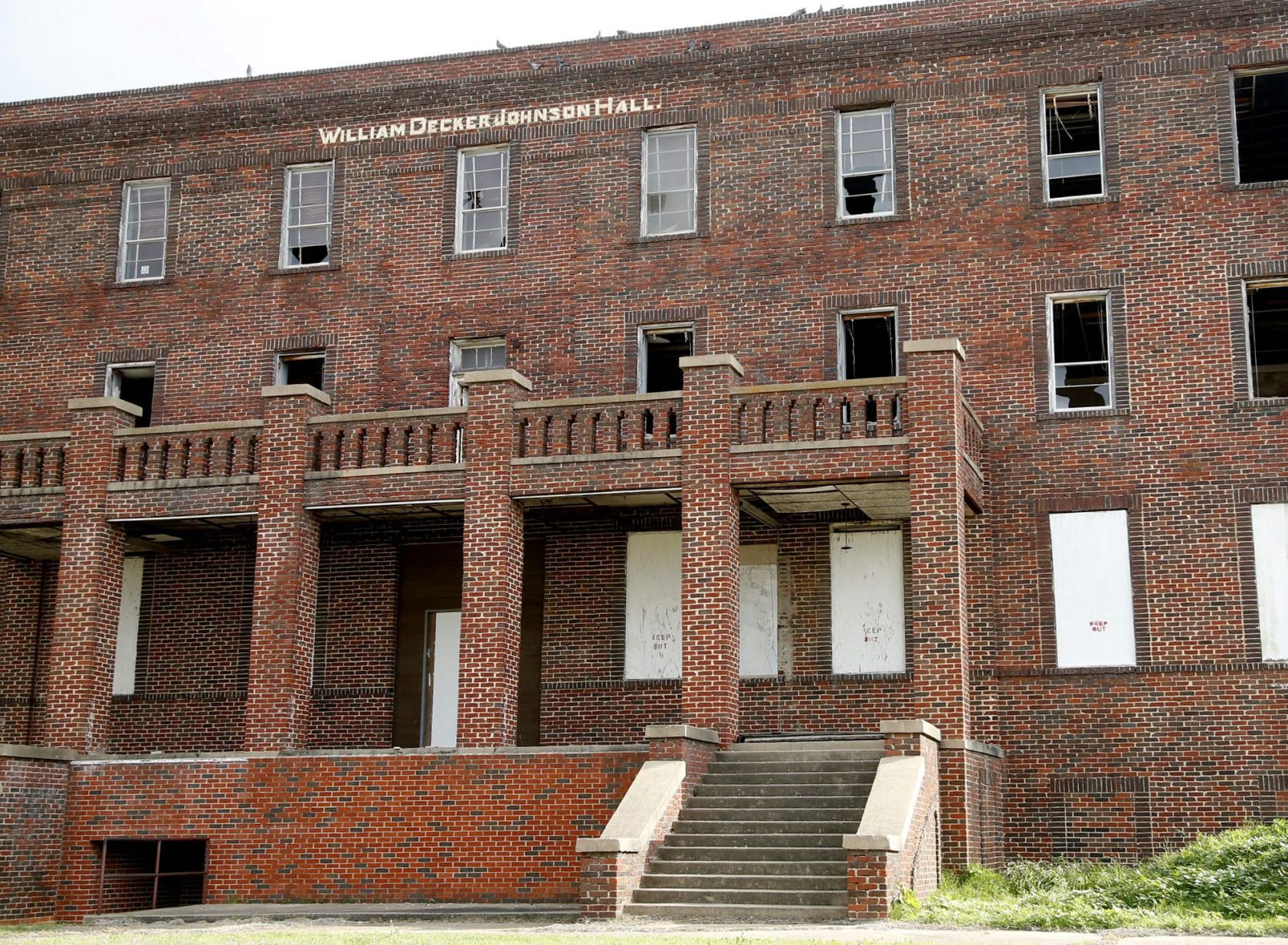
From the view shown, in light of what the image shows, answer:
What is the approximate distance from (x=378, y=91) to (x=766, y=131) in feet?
21.9

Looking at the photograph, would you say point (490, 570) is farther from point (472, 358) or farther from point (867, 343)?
point (867, 343)

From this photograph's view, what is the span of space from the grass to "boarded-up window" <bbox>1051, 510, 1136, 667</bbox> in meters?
3.40

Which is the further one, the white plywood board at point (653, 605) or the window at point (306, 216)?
the window at point (306, 216)

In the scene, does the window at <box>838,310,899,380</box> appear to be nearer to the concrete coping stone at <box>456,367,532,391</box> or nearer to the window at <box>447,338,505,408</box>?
the concrete coping stone at <box>456,367,532,391</box>

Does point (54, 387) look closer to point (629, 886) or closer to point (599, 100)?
point (599, 100)

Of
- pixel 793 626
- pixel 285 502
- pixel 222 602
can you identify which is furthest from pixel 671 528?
pixel 222 602

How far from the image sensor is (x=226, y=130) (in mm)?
29312

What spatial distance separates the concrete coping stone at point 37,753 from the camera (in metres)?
23.0

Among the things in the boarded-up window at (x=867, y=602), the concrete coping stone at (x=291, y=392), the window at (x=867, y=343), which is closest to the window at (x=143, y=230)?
the concrete coping stone at (x=291, y=392)

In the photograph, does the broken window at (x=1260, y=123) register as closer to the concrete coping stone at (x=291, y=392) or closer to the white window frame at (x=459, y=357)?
the white window frame at (x=459, y=357)

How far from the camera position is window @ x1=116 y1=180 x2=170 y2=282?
29.5 m

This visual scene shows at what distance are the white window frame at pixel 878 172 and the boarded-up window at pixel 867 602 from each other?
4983 mm

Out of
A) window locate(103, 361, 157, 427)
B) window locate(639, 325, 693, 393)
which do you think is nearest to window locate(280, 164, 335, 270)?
window locate(103, 361, 157, 427)

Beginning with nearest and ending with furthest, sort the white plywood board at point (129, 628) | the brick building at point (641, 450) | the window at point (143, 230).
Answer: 1. the brick building at point (641, 450)
2. the white plywood board at point (129, 628)
3. the window at point (143, 230)
